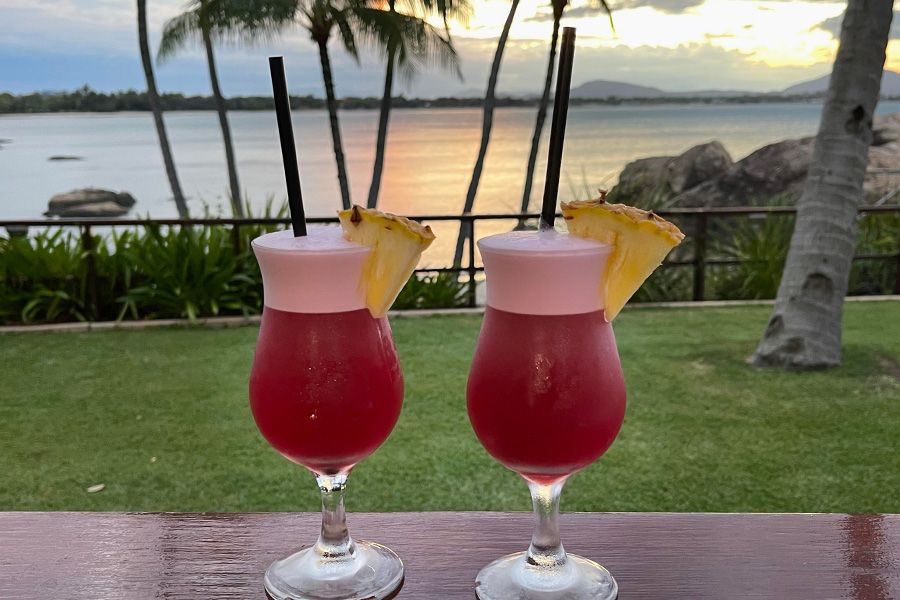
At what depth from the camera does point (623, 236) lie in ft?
2.42

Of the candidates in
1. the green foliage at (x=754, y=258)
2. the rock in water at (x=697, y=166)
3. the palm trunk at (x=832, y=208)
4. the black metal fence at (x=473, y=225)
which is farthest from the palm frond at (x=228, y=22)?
the palm trunk at (x=832, y=208)

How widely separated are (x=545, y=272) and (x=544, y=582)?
0.97ft

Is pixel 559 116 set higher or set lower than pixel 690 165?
higher

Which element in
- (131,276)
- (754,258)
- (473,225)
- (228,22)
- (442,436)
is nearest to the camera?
(442,436)

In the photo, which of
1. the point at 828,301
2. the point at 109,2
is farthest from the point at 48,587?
the point at 109,2

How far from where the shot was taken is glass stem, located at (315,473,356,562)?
2.60 feet

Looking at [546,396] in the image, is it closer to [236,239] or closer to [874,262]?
[236,239]

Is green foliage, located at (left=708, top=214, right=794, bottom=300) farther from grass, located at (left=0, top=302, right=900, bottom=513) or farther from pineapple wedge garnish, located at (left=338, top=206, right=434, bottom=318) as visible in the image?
pineapple wedge garnish, located at (left=338, top=206, right=434, bottom=318)

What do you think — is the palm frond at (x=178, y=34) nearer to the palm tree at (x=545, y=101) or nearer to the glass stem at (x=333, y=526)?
the palm tree at (x=545, y=101)

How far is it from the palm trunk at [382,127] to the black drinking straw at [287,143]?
878cm

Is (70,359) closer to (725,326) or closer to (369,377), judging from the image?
(725,326)

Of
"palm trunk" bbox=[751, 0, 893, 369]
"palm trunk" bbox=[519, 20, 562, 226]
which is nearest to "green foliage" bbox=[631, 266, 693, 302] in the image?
"palm trunk" bbox=[751, 0, 893, 369]

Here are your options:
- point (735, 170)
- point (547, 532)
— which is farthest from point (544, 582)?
point (735, 170)

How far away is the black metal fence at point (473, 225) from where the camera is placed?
5.40 meters
